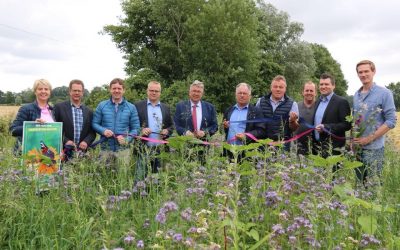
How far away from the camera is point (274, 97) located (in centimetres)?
596

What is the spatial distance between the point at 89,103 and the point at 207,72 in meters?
9.14

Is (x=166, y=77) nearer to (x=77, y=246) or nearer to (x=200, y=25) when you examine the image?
(x=200, y=25)

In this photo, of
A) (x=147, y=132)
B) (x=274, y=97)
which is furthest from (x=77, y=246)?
(x=274, y=97)

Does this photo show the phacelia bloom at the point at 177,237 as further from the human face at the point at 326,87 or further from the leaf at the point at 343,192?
the human face at the point at 326,87

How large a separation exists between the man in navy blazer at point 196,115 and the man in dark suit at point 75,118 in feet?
4.19

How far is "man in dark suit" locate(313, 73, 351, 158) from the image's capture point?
5484 mm

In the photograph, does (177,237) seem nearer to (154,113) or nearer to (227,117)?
(154,113)

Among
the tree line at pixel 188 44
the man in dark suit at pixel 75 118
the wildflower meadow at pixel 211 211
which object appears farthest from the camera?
the tree line at pixel 188 44

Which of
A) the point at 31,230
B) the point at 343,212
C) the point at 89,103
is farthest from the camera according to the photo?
the point at 89,103

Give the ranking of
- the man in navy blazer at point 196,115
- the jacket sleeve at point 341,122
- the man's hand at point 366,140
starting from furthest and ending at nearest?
the man in navy blazer at point 196,115, the jacket sleeve at point 341,122, the man's hand at point 366,140

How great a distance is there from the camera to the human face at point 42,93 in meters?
5.32

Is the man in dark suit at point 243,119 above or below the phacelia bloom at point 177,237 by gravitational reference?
above

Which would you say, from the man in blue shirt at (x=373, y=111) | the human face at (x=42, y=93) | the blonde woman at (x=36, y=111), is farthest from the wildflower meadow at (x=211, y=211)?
the human face at (x=42, y=93)

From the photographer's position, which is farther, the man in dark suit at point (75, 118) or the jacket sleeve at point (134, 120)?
the jacket sleeve at point (134, 120)
